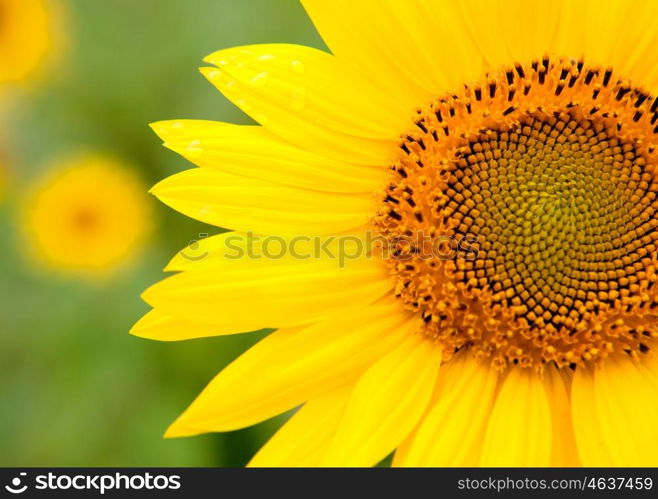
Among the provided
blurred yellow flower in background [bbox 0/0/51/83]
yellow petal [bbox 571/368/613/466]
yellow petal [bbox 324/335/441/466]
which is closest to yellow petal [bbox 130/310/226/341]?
yellow petal [bbox 324/335/441/466]

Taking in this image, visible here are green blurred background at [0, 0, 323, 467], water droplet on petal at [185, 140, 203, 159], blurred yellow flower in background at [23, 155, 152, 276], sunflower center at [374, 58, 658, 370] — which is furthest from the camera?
blurred yellow flower in background at [23, 155, 152, 276]

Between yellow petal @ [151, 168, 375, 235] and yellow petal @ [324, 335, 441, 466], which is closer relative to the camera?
yellow petal @ [324, 335, 441, 466]

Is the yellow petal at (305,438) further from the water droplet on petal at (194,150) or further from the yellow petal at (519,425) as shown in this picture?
the water droplet on petal at (194,150)

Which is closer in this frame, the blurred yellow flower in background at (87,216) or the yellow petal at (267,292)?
the yellow petal at (267,292)

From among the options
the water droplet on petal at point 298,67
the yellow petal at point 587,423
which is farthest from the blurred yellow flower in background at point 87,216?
the yellow petal at point 587,423

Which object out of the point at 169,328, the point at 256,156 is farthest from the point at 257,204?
the point at 169,328

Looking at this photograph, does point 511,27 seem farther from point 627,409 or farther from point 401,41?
point 627,409

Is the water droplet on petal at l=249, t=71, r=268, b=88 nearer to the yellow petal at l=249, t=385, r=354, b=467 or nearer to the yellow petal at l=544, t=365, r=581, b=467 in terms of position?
the yellow petal at l=249, t=385, r=354, b=467

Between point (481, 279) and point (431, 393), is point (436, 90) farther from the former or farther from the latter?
point (431, 393)
